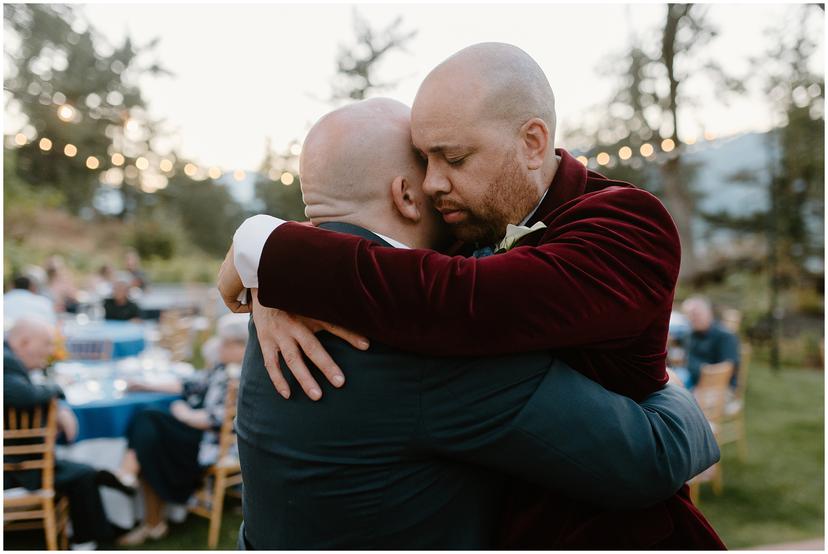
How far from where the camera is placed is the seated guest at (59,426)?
4.38 meters

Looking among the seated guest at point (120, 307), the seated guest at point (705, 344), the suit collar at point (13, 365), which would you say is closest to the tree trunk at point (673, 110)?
the seated guest at point (705, 344)

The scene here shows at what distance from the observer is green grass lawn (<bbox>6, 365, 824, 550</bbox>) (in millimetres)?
5113

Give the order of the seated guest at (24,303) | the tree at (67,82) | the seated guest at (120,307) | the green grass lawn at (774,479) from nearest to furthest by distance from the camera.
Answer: the green grass lawn at (774,479)
the seated guest at (24,303)
the seated guest at (120,307)
the tree at (67,82)

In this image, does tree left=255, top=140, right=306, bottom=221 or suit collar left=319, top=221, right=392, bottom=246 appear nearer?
suit collar left=319, top=221, right=392, bottom=246

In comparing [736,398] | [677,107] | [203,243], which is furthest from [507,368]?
[203,243]

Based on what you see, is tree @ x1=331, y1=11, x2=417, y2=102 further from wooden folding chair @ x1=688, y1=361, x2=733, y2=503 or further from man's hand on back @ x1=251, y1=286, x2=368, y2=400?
man's hand on back @ x1=251, y1=286, x2=368, y2=400

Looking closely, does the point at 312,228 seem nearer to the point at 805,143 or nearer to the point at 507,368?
the point at 507,368

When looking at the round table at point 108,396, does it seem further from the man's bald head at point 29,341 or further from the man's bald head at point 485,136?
the man's bald head at point 485,136

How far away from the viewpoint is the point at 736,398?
7195 millimetres

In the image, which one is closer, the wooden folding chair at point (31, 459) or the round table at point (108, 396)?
the wooden folding chair at point (31, 459)

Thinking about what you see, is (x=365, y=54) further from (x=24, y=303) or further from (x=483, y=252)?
(x=483, y=252)

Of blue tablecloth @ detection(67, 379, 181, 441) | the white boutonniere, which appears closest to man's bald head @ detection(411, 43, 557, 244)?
the white boutonniere

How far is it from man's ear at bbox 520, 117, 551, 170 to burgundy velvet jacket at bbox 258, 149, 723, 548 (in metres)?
0.15

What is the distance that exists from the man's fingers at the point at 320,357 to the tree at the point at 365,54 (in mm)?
16940
